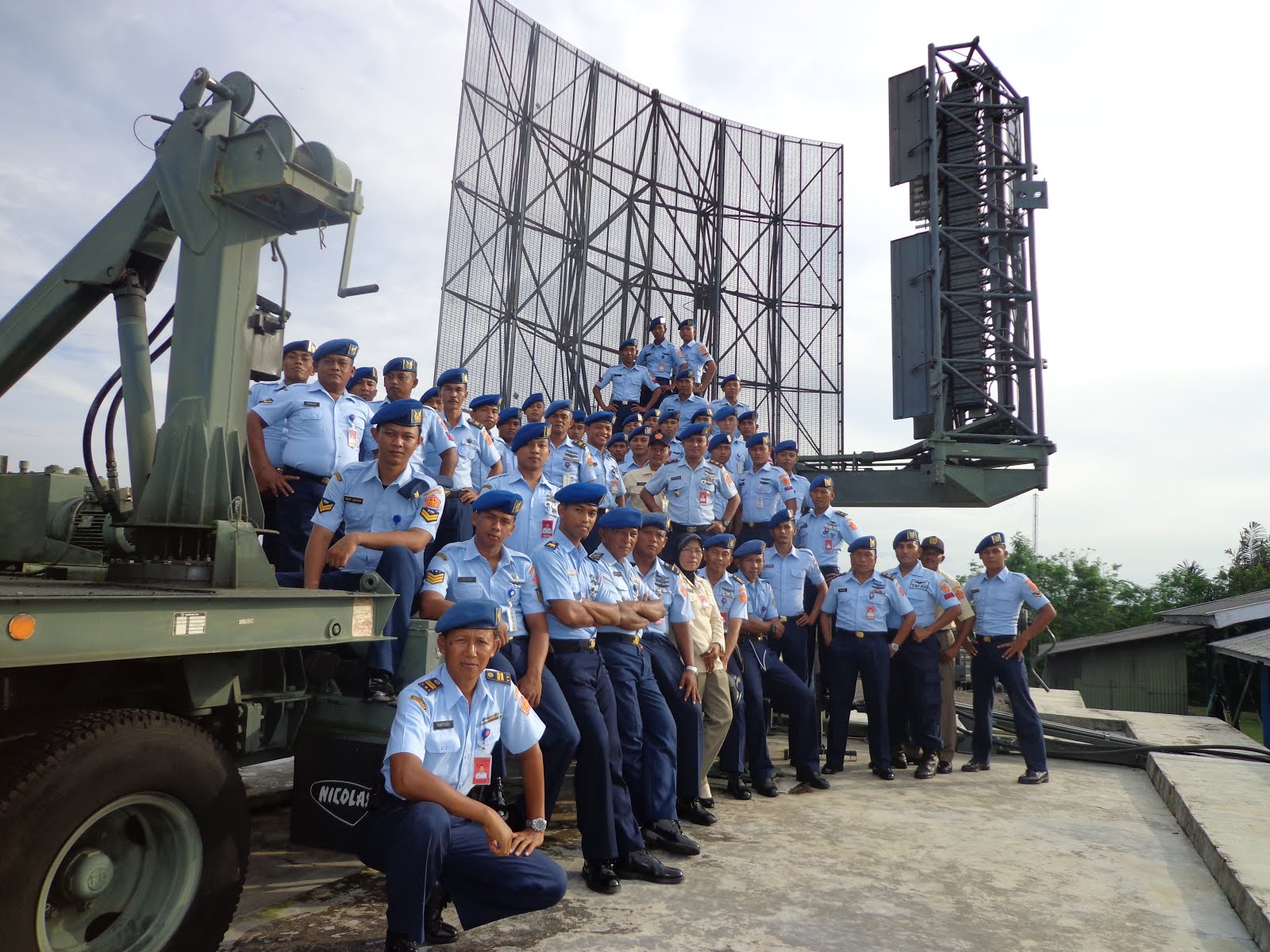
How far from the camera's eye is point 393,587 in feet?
12.2

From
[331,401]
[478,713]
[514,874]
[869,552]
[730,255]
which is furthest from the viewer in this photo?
[730,255]

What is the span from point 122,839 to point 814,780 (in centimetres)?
460

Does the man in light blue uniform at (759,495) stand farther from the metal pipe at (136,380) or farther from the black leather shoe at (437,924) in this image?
the metal pipe at (136,380)

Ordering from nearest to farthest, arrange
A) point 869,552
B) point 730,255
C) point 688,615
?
point 688,615, point 869,552, point 730,255

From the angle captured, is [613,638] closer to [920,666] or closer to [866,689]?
[866,689]

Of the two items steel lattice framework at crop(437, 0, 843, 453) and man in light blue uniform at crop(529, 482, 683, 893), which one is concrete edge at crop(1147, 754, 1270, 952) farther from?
steel lattice framework at crop(437, 0, 843, 453)

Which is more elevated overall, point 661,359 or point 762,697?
point 661,359

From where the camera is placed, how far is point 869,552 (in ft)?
23.4

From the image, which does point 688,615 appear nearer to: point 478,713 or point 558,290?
point 478,713

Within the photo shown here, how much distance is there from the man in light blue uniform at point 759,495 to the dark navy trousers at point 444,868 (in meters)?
5.41

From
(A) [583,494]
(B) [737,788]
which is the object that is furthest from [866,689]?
(A) [583,494]

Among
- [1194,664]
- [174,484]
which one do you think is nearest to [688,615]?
[174,484]

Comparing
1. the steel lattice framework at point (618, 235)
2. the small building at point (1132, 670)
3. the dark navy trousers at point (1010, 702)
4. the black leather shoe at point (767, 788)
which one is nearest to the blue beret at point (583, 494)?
the black leather shoe at point (767, 788)

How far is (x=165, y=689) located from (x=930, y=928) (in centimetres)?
305
